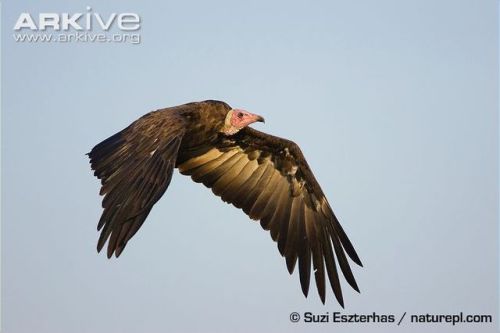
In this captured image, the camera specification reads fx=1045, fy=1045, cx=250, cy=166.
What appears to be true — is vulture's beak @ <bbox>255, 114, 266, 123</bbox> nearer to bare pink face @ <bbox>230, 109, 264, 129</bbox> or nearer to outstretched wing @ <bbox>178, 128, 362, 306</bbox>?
bare pink face @ <bbox>230, 109, 264, 129</bbox>

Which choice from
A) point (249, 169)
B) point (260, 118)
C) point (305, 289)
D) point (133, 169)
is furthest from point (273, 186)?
point (133, 169)

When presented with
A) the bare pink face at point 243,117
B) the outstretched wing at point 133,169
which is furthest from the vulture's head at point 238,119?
the outstretched wing at point 133,169

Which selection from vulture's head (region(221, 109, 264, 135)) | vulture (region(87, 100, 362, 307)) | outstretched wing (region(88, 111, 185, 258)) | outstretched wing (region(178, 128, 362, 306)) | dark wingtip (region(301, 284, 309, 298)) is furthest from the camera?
outstretched wing (region(178, 128, 362, 306))

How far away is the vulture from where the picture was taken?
12391 millimetres

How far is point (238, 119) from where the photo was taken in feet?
48.0

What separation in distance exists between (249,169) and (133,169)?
4.27m

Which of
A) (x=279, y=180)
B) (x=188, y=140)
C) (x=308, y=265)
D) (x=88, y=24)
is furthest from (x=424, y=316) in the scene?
(x=88, y=24)

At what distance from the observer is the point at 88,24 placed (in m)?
15.0

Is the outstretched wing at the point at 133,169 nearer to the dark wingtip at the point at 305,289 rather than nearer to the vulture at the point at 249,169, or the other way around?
the vulture at the point at 249,169

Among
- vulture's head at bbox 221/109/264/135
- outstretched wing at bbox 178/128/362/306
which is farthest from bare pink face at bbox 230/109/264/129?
outstretched wing at bbox 178/128/362/306

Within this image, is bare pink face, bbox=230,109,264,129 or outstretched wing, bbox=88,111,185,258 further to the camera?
bare pink face, bbox=230,109,264,129

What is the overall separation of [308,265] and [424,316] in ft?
5.78

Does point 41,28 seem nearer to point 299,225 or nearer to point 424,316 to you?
point 299,225

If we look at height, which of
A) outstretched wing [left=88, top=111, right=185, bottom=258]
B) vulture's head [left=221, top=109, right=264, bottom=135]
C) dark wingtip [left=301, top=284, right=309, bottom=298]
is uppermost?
vulture's head [left=221, top=109, right=264, bottom=135]
